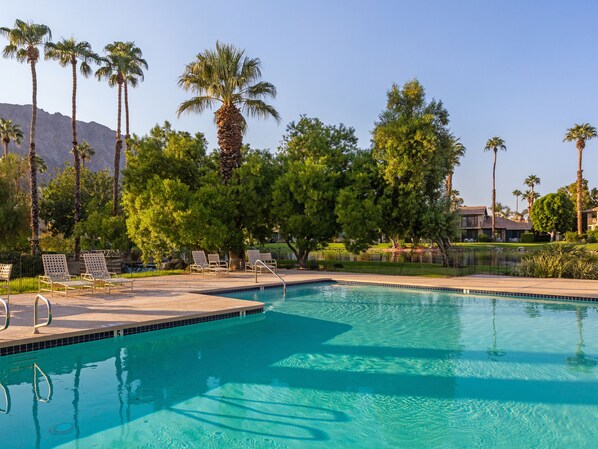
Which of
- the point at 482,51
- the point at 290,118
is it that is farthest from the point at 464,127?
the point at 290,118

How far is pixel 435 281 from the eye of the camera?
16.0 meters

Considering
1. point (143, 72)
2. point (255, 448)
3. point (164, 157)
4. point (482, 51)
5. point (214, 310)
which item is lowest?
point (255, 448)

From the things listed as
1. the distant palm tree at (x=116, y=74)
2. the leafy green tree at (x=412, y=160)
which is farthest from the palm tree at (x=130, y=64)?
the leafy green tree at (x=412, y=160)

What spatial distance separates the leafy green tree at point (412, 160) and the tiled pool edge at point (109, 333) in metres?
12.5

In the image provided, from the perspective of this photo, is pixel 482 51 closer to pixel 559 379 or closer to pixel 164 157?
pixel 164 157

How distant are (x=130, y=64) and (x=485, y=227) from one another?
60145 millimetres

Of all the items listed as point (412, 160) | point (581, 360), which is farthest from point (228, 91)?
point (581, 360)

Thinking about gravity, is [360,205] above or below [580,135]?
below

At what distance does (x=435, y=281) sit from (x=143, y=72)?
27742mm

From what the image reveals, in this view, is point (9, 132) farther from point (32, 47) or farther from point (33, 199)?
point (33, 199)

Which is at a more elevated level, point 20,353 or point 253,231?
point 253,231

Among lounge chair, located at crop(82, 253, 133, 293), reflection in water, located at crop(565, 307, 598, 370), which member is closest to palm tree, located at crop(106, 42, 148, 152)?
lounge chair, located at crop(82, 253, 133, 293)

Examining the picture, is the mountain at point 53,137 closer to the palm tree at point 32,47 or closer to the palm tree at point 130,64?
the palm tree at point 130,64

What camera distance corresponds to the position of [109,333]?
783cm
